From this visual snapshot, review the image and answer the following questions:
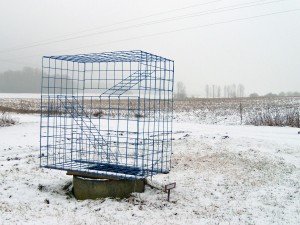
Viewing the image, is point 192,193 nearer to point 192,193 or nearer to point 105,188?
point 192,193

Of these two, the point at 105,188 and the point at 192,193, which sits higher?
the point at 105,188

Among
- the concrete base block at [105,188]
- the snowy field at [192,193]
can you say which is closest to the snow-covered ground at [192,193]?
the snowy field at [192,193]

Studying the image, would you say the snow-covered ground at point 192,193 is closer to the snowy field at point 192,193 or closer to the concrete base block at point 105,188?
the snowy field at point 192,193

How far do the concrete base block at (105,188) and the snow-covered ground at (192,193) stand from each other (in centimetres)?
20

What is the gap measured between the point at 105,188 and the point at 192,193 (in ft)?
6.08

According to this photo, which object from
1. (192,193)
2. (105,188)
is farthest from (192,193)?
(105,188)

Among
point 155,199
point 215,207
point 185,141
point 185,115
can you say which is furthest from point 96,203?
point 185,115

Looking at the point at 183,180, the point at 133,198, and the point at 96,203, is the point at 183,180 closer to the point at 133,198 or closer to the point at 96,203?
the point at 133,198

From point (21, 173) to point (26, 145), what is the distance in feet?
16.6

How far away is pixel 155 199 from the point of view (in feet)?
22.2

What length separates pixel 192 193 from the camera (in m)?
7.33

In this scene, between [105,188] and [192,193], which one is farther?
[192,193]

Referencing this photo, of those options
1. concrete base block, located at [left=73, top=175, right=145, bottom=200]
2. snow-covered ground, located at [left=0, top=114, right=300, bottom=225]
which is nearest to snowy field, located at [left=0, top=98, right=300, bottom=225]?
snow-covered ground, located at [left=0, top=114, right=300, bottom=225]

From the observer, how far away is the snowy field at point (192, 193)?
597cm
